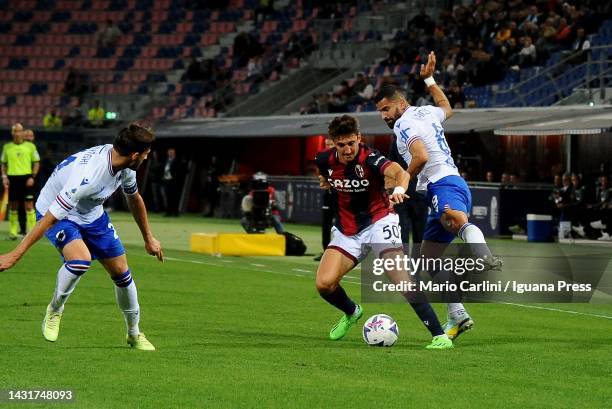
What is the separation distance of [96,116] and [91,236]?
120ft

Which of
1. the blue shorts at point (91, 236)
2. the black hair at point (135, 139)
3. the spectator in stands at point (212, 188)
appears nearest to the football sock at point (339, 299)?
the blue shorts at point (91, 236)

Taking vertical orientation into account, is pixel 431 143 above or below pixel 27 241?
above

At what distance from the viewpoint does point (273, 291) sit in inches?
699

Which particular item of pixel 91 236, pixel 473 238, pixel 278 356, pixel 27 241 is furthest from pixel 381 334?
pixel 27 241

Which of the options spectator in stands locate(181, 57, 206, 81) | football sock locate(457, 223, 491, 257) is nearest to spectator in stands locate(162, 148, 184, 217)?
spectator in stands locate(181, 57, 206, 81)

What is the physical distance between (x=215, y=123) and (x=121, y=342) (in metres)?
32.2

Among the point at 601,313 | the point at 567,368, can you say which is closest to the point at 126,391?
the point at 567,368

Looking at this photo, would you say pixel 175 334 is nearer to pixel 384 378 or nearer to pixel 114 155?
pixel 114 155

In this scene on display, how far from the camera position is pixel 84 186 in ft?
34.8

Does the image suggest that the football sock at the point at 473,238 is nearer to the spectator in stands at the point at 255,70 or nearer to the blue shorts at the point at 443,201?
the blue shorts at the point at 443,201

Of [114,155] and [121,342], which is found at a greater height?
[114,155]

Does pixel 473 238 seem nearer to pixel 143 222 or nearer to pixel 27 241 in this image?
pixel 143 222

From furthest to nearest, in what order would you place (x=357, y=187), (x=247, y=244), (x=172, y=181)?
(x=172, y=181) < (x=247, y=244) < (x=357, y=187)

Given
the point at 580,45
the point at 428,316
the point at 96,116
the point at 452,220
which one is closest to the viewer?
the point at 428,316
